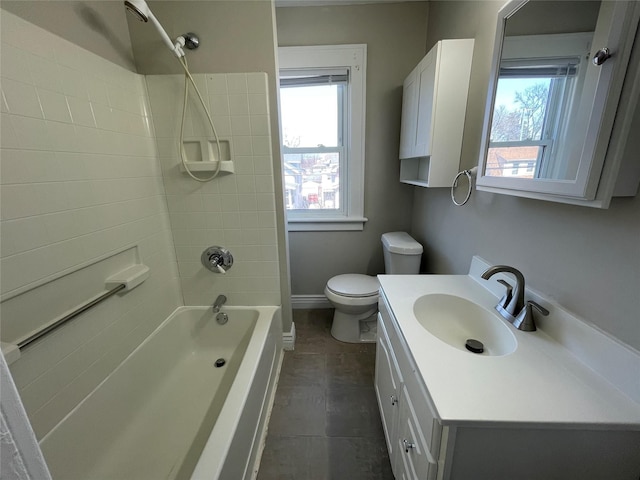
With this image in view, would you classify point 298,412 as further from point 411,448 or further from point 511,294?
point 511,294

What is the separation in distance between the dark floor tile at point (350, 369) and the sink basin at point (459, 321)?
0.80 metres

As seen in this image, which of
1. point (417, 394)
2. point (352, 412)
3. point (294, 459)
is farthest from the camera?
point (352, 412)

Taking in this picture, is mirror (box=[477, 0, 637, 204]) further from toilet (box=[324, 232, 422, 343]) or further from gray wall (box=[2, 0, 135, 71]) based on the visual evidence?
gray wall (box=[2, 0, 135, 71])

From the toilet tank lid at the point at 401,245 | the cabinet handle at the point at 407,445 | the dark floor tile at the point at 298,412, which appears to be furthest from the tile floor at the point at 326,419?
the toilet tank lid at the point at 401,245

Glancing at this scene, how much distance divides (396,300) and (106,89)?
161 centimetres

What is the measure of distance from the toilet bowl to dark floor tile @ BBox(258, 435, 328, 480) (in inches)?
30.8

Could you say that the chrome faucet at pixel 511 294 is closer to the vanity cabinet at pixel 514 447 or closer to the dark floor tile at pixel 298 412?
the vanity cabinet at pixel 514 447

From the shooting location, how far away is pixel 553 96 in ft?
2.59

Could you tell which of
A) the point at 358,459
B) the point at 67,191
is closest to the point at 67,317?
the point at 67,191

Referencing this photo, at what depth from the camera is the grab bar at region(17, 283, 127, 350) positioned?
0.84m

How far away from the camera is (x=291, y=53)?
75.6 inches

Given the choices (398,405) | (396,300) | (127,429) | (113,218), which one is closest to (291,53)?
(113,218)

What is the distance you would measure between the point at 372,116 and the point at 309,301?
1702 mm

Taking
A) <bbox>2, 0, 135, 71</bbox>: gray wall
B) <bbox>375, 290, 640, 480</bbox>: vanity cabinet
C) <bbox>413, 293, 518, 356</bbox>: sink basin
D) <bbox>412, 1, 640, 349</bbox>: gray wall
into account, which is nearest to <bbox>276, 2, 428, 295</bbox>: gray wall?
<bbox>412, 1, 640, 349</bbox>: gray wall
